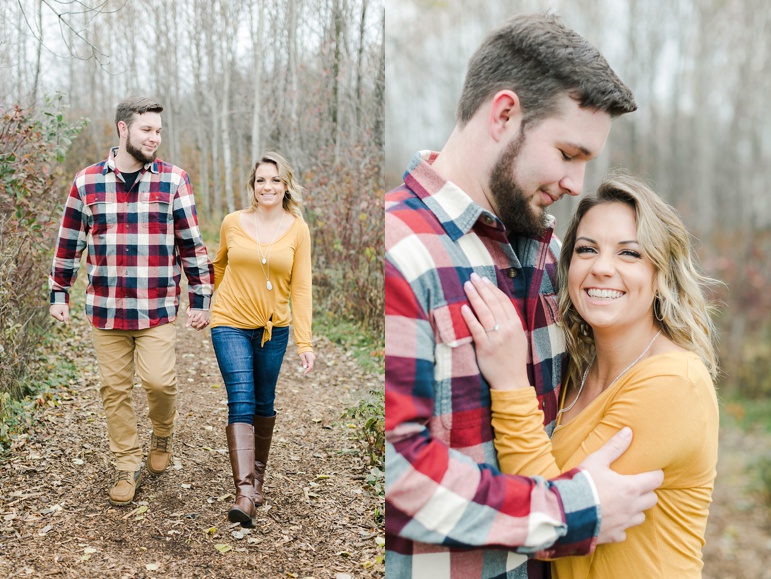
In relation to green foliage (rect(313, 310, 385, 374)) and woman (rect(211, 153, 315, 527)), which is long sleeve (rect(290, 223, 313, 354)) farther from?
green foliage (rect(313, 310, 385, 374))

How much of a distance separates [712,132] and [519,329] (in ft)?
7.57

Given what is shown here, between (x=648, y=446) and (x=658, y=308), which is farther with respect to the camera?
(x=658, y=308)

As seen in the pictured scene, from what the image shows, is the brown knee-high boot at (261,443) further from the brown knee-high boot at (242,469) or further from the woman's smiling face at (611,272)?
A: the woman's smiling face at (611,272)

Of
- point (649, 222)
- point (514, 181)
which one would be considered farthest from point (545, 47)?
point (649, 222)

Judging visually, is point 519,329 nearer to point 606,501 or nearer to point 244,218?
point 606,501

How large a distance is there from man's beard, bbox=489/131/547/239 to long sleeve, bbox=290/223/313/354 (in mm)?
603

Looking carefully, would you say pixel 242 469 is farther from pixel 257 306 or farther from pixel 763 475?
pixel 763 475

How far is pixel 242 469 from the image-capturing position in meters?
1.59

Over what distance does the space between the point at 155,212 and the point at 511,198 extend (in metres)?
0.82

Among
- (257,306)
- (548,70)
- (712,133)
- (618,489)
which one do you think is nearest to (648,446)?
(618,489)

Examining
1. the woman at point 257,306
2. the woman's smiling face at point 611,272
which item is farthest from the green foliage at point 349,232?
the woman's smiling face at point 611,272

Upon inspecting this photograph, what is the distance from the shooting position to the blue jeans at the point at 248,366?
157 centimetres

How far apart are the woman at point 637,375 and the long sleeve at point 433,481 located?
82 mm

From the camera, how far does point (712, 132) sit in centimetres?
283
